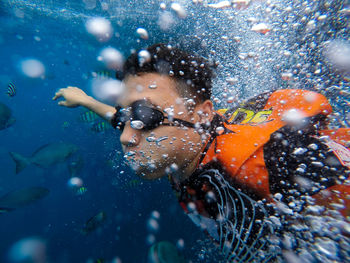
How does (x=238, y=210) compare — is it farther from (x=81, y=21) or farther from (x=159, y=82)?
(x=81, y=21)

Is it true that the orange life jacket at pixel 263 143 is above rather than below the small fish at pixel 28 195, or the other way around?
above

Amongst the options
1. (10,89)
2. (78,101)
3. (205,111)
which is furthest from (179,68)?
(10,89)

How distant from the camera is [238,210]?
2094 mm

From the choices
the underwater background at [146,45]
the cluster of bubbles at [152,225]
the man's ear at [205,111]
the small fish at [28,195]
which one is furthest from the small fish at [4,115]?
the cluster of bubbles at [152,225]

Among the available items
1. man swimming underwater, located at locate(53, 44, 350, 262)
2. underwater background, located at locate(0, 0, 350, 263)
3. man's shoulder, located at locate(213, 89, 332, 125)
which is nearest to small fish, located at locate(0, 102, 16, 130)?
underwater background, located at locate(0, 0, 350, 263)

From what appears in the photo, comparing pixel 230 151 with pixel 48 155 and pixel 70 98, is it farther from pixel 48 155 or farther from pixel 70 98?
pixel 48 155

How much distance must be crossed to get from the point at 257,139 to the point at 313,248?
1422 millimetres

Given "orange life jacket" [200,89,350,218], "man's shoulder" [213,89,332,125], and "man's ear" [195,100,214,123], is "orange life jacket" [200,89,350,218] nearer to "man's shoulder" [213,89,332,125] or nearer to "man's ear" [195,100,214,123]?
"man's shoulder" [213,89,332,125]

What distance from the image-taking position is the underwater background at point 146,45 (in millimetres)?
4969

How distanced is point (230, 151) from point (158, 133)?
815 millimetres

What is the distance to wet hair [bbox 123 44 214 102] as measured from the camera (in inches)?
91.1

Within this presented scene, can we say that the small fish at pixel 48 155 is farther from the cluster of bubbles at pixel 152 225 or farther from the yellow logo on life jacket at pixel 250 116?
the yellow logo on life jacket at pixel 250 116

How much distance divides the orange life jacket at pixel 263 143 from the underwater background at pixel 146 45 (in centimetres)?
113

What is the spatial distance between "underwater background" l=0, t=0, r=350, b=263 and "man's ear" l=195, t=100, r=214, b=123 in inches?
43.5
